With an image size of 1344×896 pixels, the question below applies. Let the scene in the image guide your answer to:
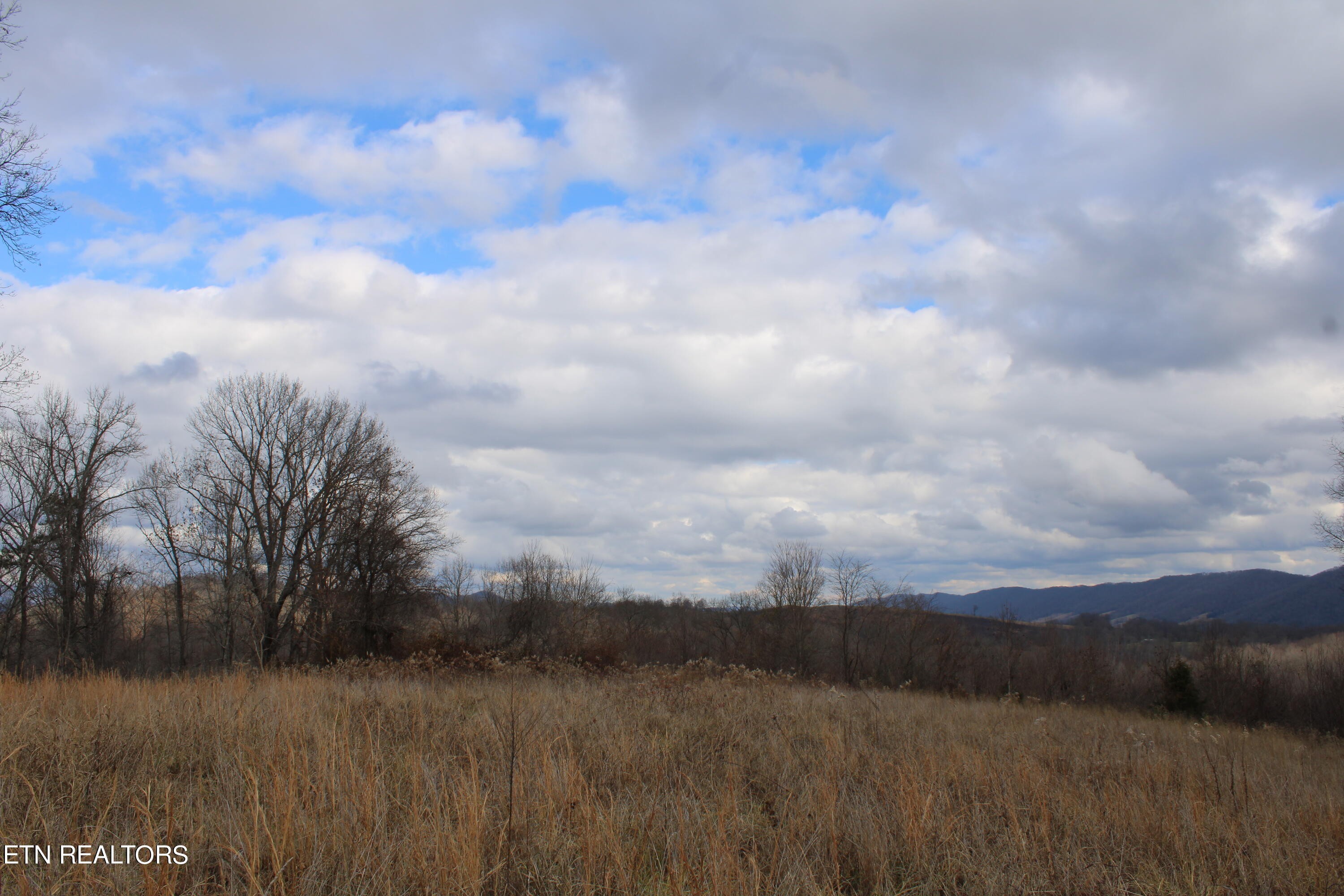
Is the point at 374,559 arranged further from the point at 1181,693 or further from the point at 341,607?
the point at 1181,693

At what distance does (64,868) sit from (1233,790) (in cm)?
875

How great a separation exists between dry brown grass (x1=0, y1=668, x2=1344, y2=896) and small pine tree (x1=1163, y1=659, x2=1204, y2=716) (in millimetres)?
29409

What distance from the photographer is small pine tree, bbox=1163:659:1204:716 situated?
31.6 meters

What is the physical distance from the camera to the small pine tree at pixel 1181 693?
3164cm

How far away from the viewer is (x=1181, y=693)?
32.0 m

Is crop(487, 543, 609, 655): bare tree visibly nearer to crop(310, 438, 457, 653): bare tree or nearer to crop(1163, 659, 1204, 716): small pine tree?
crop(310, 438, 457, 653): bare tree

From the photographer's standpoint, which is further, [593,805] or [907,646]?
[907,646]

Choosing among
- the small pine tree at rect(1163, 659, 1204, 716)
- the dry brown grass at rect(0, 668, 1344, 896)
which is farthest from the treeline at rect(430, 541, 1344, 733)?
the dry brown grass at rect(0, 668, 1344, 896)

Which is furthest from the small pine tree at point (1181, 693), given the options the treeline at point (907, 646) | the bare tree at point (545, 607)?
the bare tree at point (545, 607)

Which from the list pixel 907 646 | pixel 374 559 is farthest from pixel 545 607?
pixel 907 646

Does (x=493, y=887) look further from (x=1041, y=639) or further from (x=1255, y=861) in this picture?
(x=1041, y=639)

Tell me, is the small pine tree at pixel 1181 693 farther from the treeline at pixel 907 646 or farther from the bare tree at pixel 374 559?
the bare tree at pixel 374 559

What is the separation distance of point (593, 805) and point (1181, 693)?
37.8 m

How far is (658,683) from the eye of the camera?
452 inches
